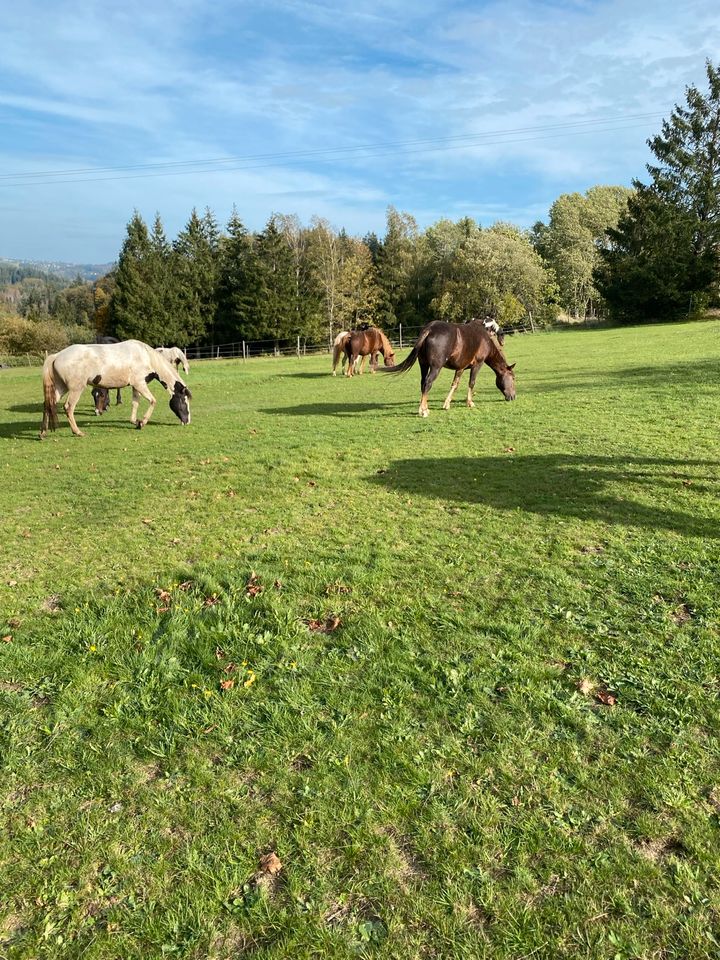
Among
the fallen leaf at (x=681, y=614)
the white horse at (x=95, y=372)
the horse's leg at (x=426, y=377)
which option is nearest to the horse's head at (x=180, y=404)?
the white horse at (x=95, y=372)

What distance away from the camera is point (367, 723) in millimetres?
3018

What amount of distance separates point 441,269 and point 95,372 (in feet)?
175

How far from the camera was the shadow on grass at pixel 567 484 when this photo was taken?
224 inches

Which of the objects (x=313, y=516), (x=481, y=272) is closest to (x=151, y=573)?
(x=313, y=516)

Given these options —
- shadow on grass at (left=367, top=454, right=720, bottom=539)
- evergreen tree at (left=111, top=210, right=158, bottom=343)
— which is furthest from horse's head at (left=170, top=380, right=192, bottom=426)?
evergreen tree at (left=111, top=210, right=158, bottom=343)

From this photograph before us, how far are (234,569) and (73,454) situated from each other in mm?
7021

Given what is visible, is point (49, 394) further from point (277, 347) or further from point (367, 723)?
point (277, 347)

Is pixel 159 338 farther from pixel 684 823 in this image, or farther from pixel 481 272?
pixel 684 823

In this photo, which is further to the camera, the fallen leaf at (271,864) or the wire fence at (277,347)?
the wire fence at (277,347)

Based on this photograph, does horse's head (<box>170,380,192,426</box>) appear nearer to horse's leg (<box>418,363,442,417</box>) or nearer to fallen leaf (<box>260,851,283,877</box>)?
horse's leg (<box>418,363,442,417</box>)

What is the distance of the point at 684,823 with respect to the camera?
2.32m

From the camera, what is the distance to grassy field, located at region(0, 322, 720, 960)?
205 centimetres

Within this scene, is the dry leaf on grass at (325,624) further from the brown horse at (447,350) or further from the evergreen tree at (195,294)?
the evergreen tree at (195,294)

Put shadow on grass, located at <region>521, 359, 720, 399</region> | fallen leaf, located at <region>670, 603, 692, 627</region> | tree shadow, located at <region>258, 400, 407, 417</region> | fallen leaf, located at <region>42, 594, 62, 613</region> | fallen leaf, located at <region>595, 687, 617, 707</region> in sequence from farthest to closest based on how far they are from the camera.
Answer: shadow on grass, located at <region>521, 359, 720, 399</region>, tree shadow, located at <region>258, 400, 407, 417</region>, fallen leaf, located at <region>42, 594, 62, 613</region>, fallen leaf, located at <region>670, 603, 692, 627</region>, fallen leaf, located at <region>595, 687, 617, 707</region>
